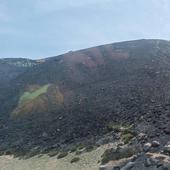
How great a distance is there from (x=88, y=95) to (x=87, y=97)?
4.24 ft

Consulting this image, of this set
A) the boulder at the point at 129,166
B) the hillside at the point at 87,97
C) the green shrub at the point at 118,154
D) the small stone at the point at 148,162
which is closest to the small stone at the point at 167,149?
the small stone at the point at 148,162

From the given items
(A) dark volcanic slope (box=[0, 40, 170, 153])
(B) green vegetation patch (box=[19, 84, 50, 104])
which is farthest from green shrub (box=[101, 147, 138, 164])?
(B) green vegetation patch (box=[19, 84, 50, 104])

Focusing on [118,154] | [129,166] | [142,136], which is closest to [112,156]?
[118,154]

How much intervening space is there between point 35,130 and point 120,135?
19.4 m

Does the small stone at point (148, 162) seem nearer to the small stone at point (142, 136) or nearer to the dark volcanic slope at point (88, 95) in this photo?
the small stone at point (142, 136)

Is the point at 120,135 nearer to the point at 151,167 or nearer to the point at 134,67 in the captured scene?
the point at 151,167

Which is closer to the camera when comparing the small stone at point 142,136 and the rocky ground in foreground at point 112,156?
the rocky ground in foreground at point 112,156

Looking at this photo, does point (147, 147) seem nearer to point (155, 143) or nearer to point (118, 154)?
point (155, 143)

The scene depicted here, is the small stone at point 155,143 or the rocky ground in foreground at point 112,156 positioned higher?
the small stone at point 155,143

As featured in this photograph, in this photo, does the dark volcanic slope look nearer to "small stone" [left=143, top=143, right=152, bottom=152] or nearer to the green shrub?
"small stone" [left=143, top=143, right=152, bottom=152]

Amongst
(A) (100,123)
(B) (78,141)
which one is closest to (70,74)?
(A) (100,123)

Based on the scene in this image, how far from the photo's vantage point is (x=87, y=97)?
7162cm

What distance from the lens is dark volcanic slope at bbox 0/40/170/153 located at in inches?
2212

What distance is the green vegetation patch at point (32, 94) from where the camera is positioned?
267 feet
